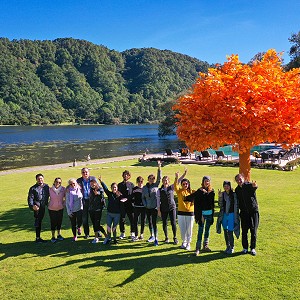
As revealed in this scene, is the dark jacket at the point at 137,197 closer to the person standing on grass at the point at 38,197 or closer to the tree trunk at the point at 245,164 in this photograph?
the person standing on grass at the point at 38,197

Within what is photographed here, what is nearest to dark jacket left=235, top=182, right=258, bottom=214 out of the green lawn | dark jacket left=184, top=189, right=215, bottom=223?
dark jacket left=184, top=189, right=215, bottom=223

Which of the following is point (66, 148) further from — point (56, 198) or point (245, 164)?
point (56, 198)

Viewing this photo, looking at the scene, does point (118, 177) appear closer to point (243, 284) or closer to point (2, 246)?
point (2, 246)

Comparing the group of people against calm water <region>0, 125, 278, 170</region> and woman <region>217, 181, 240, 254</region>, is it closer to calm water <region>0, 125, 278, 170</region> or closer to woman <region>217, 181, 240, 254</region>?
woman <region>217, 181, 240, 254</region>

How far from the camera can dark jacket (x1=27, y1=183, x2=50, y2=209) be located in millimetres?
8875

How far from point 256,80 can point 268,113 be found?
1.34 meters

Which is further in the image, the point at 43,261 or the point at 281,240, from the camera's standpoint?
the point at 281,240

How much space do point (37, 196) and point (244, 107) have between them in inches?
284

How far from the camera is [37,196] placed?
29.3 feet

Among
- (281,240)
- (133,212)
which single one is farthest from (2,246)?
(281,240)

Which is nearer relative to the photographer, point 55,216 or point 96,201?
point 96,201

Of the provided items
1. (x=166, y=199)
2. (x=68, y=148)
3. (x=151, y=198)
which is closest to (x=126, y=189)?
(x=151, y=198)

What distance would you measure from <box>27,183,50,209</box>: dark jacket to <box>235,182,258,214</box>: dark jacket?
5215 mm

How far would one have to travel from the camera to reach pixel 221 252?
8.11 meters
